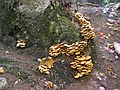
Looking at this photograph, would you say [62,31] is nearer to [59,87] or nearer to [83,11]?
[59,87]

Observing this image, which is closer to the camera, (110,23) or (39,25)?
(39,25)

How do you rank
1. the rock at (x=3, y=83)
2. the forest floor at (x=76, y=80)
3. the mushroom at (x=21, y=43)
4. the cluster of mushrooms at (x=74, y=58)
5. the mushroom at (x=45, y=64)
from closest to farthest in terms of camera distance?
the rock at (x=3, y=83) < the forest floor at (x=76, y=80) < the mushroom at (x=45, y=64) < the cluster of mushrooms at (x=74, y=58) < the mushroom at (x=21, y=43)

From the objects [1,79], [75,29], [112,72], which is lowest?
[112,72]

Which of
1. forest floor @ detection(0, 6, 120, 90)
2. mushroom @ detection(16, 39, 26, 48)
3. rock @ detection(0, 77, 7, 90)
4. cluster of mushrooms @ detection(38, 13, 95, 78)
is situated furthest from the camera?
mushroom @ detection(16, 39, 26, 48)

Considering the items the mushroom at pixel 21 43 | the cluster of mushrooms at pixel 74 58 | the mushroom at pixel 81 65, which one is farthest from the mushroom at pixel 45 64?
the mushroom at pixel 21 43

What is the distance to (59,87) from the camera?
3.97 metres

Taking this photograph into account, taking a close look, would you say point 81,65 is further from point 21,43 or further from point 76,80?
point 21,43

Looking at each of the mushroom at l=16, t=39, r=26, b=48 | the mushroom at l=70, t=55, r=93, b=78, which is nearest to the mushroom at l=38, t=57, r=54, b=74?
the mushroom at l=70, t=55, r=93, b=78

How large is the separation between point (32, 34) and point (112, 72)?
1570 mm

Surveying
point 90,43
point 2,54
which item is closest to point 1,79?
point 2,54

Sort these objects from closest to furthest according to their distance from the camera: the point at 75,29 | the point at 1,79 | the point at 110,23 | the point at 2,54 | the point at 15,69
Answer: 1. the point at 1,79
2. the point at 15,69
3. the point at 2,54
4. the point at 75,29
5. the point at 110,23

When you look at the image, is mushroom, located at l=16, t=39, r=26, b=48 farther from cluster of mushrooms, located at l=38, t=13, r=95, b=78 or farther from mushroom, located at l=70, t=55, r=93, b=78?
mushroom, located at l=70, t=55, r=93, b=78

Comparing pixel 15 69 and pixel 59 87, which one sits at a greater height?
pixel 15 69

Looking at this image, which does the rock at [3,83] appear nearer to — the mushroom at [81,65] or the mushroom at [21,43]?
the mushroom at [21,43]
